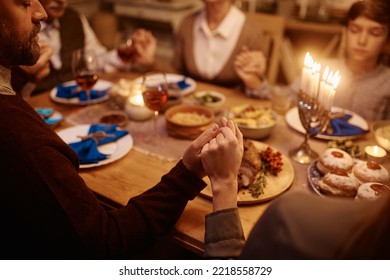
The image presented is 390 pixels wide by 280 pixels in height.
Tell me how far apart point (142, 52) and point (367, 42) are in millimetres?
1387

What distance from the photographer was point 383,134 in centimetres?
150

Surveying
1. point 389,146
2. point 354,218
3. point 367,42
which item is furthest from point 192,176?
point 367,42

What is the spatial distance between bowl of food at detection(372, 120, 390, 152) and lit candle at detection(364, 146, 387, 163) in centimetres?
7

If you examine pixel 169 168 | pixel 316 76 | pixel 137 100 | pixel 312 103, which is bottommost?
pixel 169 168

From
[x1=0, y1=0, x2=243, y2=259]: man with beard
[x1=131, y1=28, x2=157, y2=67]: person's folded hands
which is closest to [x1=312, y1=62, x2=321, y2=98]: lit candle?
[x1=0, y1=0, x2=243, y2=259]: man with beard

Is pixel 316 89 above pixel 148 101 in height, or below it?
above

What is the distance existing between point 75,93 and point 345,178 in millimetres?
1511

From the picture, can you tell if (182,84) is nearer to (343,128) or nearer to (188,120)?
(188,120)

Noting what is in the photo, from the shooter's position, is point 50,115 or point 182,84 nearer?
point 50,115

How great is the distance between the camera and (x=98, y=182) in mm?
1286

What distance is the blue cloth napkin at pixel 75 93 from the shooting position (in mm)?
1943

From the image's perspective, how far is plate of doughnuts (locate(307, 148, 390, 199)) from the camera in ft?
3.62

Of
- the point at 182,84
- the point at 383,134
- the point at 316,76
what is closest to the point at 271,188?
the point at 316,76
